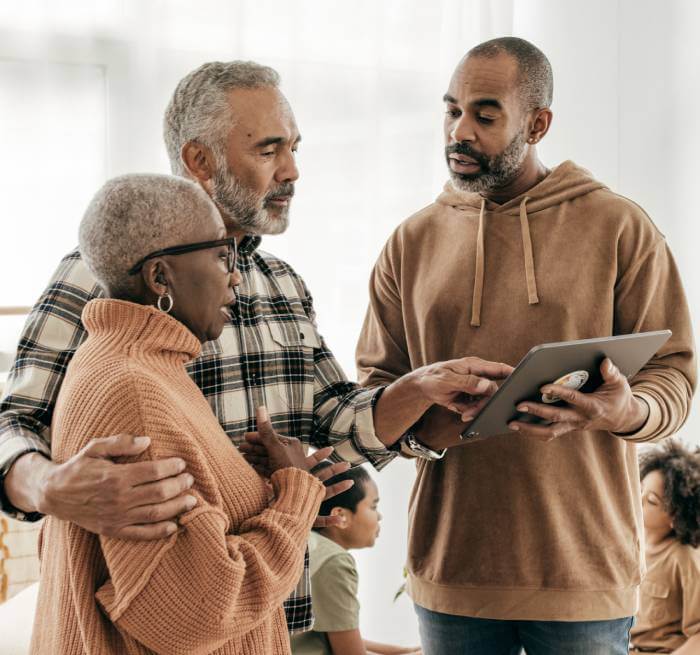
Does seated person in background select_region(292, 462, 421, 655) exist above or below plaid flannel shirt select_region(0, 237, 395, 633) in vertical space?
below

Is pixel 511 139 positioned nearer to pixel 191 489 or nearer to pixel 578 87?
pixel 191 489

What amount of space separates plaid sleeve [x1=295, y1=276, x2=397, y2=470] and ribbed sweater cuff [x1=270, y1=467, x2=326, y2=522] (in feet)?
0.88

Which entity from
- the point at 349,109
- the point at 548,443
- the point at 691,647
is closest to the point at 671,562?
the point at 691,647

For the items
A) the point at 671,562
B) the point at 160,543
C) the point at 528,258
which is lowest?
the point at 671,562

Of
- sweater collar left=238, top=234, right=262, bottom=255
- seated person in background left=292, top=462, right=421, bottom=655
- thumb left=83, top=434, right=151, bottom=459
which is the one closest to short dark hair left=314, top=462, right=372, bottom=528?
seated person in background left=292, top=462, right=421, bottom=655

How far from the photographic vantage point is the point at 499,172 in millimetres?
1609

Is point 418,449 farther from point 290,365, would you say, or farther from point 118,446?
point 118,446

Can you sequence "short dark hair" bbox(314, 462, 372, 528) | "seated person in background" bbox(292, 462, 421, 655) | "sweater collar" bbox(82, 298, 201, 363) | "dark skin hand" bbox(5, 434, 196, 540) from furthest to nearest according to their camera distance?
"short dark hair" bbox(314, 462, 372, 528), "seated person in background" bbox(292, 462, 421, 655), "sweater collar" bbox(82, 298, 201, 363), "dark skin hand" bbox(5, 434, 196, 540)

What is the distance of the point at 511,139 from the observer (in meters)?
1.60

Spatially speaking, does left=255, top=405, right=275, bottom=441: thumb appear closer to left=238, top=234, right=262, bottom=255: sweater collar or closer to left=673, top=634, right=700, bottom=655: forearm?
left=238, top=234, right=262, bottom=255: sweater collar

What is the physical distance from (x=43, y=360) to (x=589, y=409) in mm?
818

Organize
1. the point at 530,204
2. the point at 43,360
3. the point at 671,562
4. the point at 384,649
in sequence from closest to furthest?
the point at 43,360, the point at 530,204, the point at 671,562, the point at 384,649

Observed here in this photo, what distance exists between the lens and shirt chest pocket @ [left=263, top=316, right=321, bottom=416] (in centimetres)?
139

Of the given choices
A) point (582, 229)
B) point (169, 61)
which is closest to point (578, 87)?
point (169, 61)
